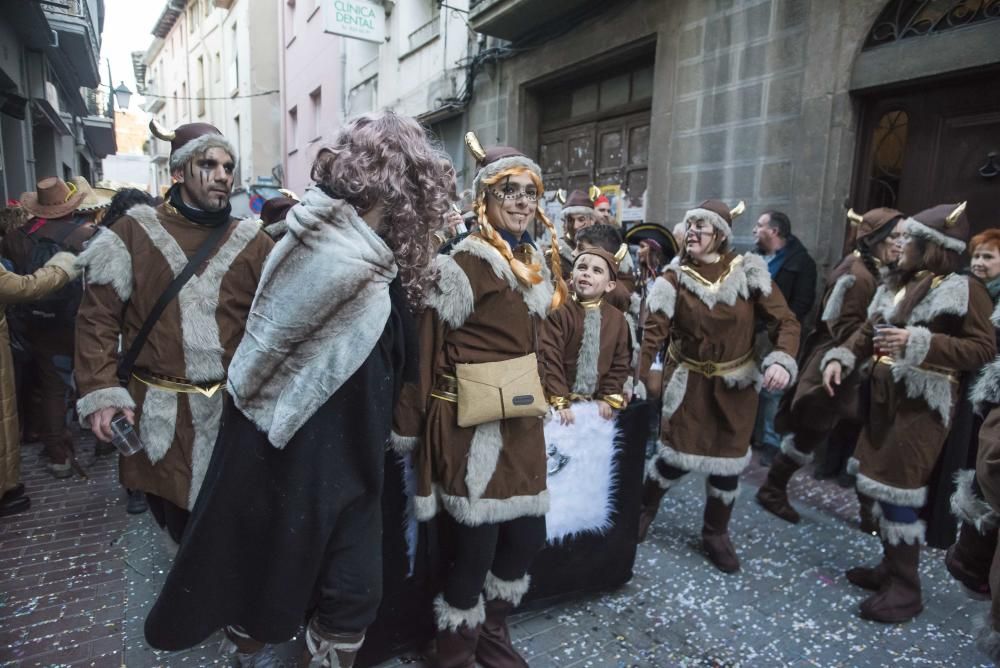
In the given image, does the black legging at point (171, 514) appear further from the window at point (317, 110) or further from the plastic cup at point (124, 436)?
the window at point (317, 110)

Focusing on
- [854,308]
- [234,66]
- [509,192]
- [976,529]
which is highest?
[234,66]

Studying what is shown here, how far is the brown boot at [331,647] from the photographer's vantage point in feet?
5.87

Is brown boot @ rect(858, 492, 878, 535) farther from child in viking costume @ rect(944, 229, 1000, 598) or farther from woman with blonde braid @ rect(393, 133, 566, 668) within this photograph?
Answer: woman with blonde braid @ rect(393, 133, 566, 668)

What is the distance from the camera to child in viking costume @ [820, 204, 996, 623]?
110 inches

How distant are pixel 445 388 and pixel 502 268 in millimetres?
467

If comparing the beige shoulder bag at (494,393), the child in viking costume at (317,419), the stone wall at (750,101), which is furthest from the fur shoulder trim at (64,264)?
the stone wall at (750,101)

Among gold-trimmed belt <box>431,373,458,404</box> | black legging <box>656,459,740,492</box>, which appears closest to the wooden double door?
black legging <box>656,459,740,492</box>

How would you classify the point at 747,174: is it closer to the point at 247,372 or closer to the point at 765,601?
the point at 765,601

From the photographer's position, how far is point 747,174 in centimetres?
561

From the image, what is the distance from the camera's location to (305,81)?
16516mm

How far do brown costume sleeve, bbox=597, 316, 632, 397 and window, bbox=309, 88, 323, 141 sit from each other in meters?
14.6

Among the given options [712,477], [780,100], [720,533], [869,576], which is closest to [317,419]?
[712,477]

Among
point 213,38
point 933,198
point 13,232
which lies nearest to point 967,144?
point 933,198

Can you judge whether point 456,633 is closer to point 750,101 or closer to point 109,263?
point 109,263
